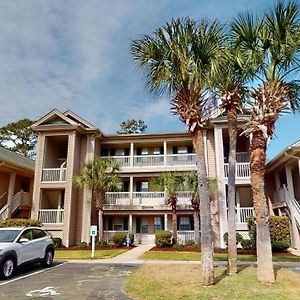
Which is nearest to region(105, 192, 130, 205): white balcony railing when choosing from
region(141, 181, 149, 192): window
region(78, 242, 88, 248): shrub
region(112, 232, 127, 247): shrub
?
region(141, 181, 149, 192): window

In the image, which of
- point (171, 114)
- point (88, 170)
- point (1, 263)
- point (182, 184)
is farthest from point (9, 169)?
point (171, 114)

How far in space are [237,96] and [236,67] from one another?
3.63 ft

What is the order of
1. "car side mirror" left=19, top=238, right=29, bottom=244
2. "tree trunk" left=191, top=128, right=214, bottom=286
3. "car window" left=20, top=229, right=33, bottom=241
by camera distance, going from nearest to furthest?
"tree trunk" left=191, top=128, right=214, bottom=286 → "car side mirror" left=19, top=238, right=29, bottom=244 → "car window" left=20, top=229, right=33, bottom=241

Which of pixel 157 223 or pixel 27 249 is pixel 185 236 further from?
pixel 27 249

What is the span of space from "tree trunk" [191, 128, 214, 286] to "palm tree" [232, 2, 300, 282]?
1.53 meters

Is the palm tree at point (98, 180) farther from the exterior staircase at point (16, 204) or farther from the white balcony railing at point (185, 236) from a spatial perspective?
the white balcony railing at point (185, 236)

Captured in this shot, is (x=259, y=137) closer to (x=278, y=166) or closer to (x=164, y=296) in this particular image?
(x=164, y=296)

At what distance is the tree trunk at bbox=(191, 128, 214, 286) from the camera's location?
8586 mm

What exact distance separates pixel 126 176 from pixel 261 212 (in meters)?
17.4

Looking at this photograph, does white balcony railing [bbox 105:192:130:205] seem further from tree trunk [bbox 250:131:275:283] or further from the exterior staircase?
tree trunk [bbox 250:131:275:283]

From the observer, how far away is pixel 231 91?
11.1 m

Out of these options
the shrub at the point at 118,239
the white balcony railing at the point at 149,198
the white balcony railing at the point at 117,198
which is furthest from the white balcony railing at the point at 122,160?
the shrub at the point at 118,239

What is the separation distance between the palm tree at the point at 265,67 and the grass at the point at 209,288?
1050 millimetres

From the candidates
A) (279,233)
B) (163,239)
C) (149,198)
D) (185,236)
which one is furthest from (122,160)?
(279,233)
